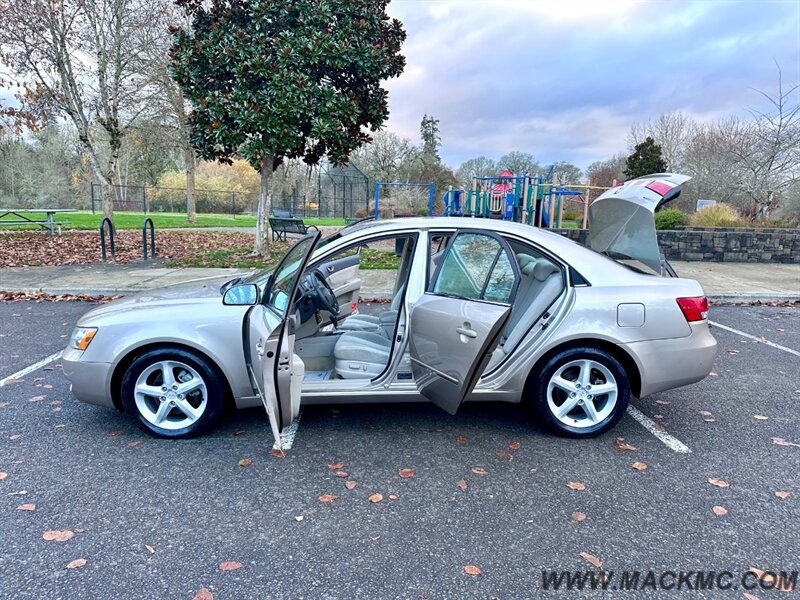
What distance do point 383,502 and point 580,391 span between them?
157 centimetres

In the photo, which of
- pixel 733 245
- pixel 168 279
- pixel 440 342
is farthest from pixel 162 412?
pixel 733 245

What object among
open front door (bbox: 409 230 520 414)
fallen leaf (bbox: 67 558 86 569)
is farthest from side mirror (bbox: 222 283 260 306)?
fallen leaf (bbox: 67 558 86 569)

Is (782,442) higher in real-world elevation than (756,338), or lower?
lower

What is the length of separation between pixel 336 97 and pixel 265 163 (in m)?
2.30

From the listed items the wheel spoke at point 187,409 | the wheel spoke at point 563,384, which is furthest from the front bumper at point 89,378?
the wheel spoke at point 563,384

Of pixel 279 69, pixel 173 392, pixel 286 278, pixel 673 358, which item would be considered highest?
pixel 279 69

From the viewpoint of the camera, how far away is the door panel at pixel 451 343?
294 centimetres

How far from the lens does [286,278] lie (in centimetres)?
333

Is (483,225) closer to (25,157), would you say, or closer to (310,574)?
(310,574)

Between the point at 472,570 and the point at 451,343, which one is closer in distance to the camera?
the point at 472,570

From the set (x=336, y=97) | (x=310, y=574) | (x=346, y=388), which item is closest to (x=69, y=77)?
(x=336, y=97)

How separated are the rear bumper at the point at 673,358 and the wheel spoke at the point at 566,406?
50 centimetres

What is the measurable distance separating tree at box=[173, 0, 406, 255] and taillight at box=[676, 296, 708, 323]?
728 centimetres

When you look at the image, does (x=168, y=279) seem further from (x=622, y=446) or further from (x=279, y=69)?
(x=622, y=446)
